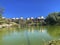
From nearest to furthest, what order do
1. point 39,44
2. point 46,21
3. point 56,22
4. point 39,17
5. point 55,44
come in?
1. point 55,44
2. point 39,44
3. point 56,22
4. point 46,21
5. point 39,17

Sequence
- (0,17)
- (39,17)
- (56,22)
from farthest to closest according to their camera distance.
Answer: (39,17)
(56,22)
(0,17)

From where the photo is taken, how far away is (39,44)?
7262mm

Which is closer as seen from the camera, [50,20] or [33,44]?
[33,44]

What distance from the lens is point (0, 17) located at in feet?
91.7

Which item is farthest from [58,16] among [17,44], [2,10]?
[17,44]

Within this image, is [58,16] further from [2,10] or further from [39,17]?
[2,10]

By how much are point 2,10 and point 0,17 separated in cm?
171

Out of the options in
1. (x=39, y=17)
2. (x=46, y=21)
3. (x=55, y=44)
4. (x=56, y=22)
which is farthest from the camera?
(x=39, y=17)

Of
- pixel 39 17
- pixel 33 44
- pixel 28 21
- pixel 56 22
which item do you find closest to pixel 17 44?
pixel 33 44

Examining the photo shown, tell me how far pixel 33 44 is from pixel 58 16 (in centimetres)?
2559

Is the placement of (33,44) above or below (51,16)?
below

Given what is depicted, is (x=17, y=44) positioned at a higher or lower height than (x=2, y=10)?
lower

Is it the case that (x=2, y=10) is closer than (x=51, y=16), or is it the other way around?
(x=2, y=10)

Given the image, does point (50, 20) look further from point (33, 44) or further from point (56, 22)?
point (33, 44)
